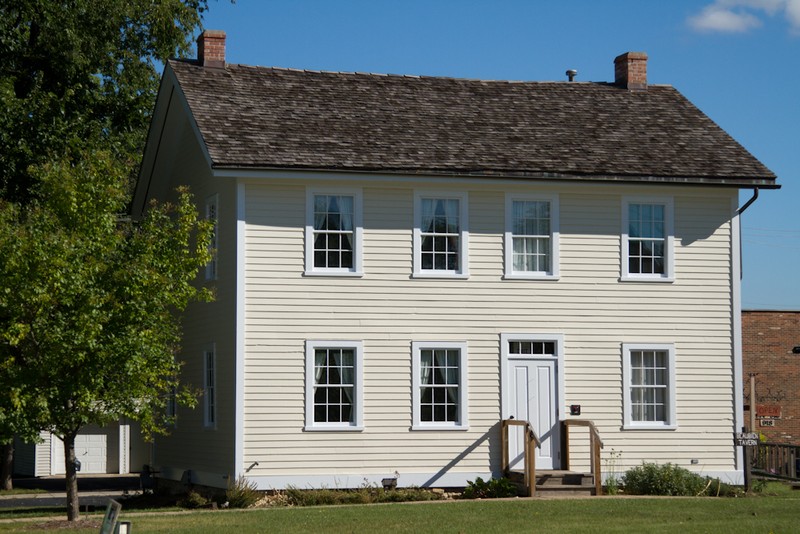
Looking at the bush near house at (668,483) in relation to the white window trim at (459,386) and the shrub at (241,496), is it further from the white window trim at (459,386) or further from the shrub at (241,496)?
the shrub at (241,496)

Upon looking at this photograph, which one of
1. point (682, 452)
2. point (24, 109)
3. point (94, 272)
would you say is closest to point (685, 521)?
point (682, 452)

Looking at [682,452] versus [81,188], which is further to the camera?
[682,452]

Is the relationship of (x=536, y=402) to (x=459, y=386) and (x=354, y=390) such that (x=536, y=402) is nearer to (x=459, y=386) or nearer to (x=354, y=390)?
(x=459, y=386)

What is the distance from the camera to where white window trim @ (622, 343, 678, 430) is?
24734mm

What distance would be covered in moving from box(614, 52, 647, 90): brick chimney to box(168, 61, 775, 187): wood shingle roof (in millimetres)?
209

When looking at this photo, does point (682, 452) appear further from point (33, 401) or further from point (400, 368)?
point (33, 401)

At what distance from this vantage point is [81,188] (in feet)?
67.1

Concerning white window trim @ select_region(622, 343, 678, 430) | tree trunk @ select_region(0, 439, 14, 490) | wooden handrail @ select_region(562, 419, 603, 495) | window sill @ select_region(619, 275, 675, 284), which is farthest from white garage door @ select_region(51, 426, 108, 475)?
window sill @ select_region(619, 275, 675, 284)

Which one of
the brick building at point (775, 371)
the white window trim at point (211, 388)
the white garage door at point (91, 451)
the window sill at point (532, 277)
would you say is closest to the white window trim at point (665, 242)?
the window sill at point (532, 277)

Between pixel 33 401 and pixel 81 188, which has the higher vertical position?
pixel 81 188

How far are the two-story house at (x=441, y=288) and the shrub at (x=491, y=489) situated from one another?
1.33ft

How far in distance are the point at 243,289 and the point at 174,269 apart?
2516mm

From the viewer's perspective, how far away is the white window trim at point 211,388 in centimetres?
2443

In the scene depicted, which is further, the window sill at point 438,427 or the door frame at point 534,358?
the door frame at point 534,358
